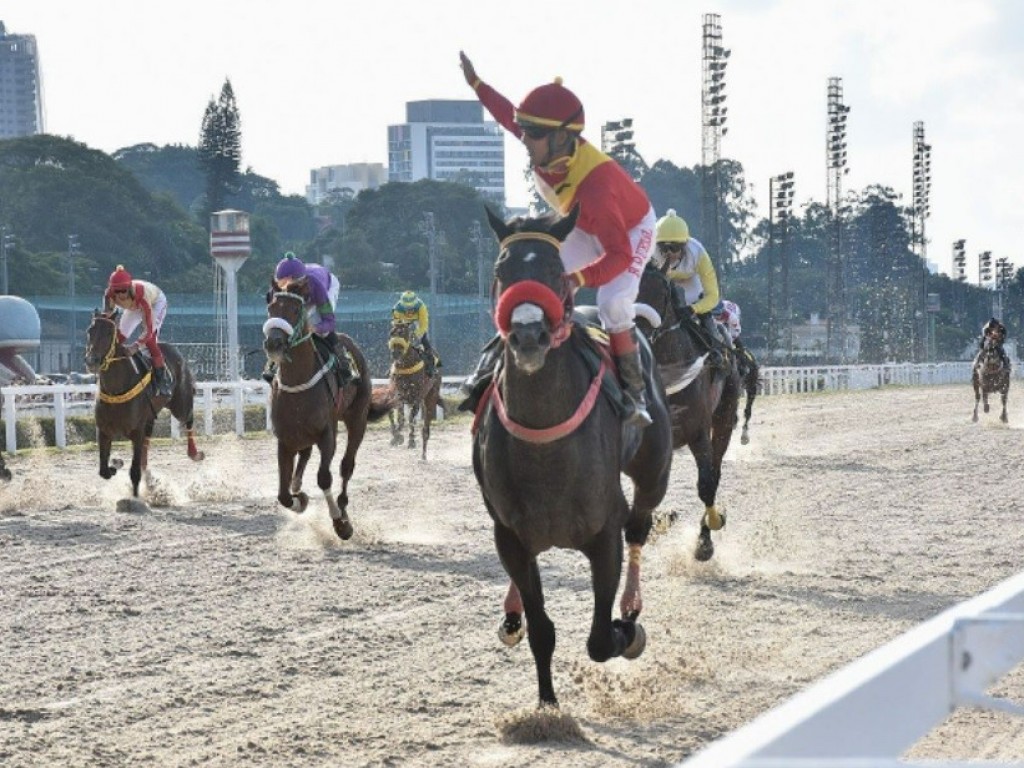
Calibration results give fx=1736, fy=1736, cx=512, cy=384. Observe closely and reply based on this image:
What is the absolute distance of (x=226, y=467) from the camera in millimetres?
18672

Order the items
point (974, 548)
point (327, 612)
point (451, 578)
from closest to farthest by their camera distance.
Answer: point (327, 612), point (451, 578), point (974, 548)

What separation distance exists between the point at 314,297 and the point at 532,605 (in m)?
6.40

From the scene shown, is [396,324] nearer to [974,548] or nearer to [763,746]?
[974,548]

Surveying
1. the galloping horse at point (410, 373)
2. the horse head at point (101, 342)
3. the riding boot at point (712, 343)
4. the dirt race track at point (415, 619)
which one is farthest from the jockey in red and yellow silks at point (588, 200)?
the galloping horse at point (410, 373)

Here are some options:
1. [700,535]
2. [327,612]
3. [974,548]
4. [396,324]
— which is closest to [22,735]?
[327,612]

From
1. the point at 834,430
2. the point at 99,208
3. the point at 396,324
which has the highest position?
the point at 99,208

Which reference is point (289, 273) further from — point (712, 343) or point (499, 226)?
point (499, 226)

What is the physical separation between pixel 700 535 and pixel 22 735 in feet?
16.8

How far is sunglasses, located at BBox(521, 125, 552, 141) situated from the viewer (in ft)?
21.7

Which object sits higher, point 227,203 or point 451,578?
point 227,203

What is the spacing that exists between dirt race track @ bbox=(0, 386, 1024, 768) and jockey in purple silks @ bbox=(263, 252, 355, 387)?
3.79 feet

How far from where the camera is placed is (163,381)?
15242mm

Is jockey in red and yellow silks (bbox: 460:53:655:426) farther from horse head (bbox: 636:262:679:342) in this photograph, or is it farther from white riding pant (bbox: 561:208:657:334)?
horse head (bbox: 636:262:679:342)

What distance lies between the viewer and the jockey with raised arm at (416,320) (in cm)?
2158
